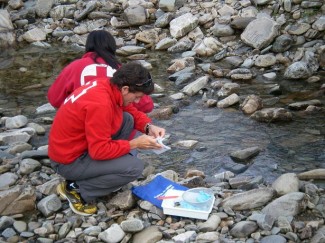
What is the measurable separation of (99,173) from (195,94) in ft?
13.0

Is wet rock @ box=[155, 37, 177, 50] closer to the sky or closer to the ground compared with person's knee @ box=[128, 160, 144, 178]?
closer to the ground

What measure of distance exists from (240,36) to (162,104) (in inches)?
121

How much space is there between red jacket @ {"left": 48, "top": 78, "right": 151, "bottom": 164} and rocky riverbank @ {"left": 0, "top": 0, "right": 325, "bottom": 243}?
539 millimetres

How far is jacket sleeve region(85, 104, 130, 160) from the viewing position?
3787 millimetres

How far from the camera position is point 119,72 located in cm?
387

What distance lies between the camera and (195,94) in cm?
786

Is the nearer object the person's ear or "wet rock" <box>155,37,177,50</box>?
the person's ear

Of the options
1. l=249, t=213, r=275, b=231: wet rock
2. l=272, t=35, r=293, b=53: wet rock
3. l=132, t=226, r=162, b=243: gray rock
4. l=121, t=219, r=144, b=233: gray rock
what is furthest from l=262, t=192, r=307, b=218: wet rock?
l=272, t=35, r=293, b=53: wet rock

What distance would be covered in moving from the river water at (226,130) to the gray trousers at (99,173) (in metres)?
1.28

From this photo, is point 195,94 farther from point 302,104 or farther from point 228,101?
point 302,104

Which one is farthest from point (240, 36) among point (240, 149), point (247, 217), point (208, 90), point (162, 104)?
point (247, 217)

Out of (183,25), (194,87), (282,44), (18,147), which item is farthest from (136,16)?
(18,147)

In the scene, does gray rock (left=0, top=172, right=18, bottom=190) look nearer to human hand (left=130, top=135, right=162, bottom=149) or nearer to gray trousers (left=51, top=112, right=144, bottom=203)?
gray trousers (left=51, top=112, right=144, bottom=203)

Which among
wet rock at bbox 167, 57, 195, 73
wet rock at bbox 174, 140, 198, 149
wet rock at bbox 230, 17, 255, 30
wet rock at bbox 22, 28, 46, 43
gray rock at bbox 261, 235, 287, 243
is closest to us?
gray rock at bbox 261, 235, 287, 243
